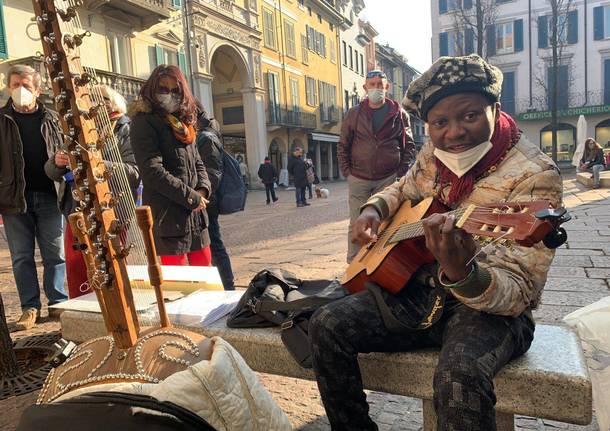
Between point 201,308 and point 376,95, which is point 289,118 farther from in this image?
point 201,308

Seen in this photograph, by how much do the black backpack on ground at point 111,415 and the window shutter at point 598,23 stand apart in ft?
120

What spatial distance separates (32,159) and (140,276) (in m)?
1.95

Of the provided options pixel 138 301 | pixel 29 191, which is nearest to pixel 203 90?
pixel 29 191

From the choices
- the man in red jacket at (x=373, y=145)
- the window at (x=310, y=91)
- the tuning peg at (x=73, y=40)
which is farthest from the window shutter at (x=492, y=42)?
the tuning peg at (x=73, y=40)

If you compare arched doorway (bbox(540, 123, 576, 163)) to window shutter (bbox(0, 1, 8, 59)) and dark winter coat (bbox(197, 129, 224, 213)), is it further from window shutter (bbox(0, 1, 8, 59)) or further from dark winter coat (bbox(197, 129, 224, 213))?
dark winter coat (bbox(197, 129, 224, 213))

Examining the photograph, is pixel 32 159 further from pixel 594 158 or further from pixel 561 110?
pixel 561 110

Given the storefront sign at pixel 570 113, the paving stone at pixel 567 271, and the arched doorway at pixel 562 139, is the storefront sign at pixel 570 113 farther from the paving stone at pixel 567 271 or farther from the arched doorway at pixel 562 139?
the paving stone at pixel 567 271

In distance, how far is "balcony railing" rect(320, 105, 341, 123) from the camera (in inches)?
1250

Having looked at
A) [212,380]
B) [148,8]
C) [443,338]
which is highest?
[148,8]

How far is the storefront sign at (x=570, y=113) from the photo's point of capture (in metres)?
30.4

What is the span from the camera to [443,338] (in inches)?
62.4

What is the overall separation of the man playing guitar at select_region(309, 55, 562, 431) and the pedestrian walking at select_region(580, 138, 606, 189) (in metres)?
12.3

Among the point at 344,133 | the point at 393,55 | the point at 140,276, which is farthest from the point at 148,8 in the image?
the point at 393,55

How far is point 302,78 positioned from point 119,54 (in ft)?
49.1
